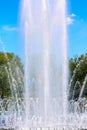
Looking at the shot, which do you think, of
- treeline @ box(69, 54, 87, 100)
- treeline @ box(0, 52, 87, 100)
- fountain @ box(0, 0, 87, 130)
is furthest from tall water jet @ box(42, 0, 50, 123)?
treeline @ box(69, 54, 87, 100)

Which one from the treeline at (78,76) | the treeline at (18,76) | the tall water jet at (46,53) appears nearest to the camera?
the tall water jet at (46,53)

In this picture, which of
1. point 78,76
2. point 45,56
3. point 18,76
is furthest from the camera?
point 78,76

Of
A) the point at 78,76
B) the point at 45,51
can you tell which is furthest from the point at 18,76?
the point at 45,51

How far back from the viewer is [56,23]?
17234 mm

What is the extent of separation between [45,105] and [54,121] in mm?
809

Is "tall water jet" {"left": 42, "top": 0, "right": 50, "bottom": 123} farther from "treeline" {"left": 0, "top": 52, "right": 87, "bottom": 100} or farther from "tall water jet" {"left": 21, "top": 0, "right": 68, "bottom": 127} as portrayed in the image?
"treeline" {"left": 0, "top": 52, "right": 87, "bottom": 100}

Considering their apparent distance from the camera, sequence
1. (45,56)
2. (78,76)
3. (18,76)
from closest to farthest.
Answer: (45,56) < (18,76) < (78,76)

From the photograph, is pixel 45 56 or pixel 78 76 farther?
pixel 78 76

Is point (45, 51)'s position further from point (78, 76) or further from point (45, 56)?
point (78, 76)

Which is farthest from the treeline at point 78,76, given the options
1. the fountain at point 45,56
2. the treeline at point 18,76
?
the fountain at point 45,56

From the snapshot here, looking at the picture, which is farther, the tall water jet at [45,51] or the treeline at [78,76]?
the treeline at [78,76]

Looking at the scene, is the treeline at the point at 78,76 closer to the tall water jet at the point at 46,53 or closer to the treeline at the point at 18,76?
the treeline at the point at 18,76

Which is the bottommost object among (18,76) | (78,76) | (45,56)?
(45,56)

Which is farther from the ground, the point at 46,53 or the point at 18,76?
the point at 18,76
